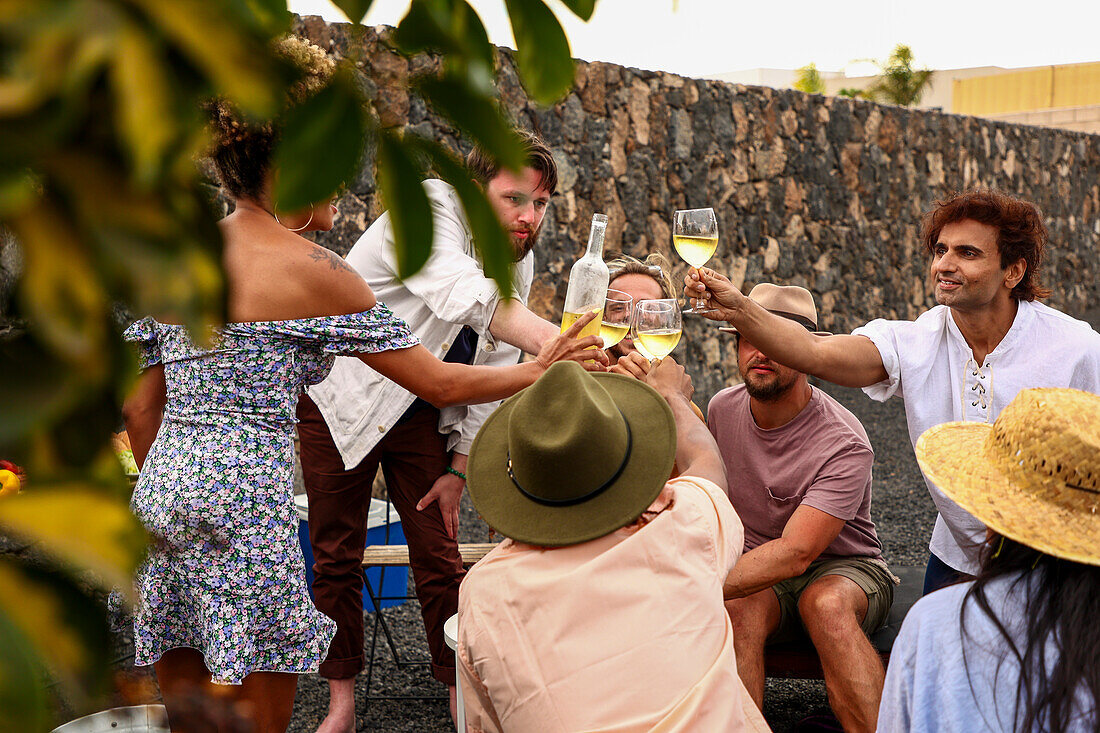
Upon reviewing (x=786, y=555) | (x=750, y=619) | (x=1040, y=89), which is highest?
(x=1040, y=89)

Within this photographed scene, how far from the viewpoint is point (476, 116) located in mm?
449

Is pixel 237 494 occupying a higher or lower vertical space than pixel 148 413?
lower

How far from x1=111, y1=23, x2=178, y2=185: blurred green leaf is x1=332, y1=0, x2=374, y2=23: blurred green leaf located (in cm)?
12

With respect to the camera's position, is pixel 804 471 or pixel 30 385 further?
pixel 804 471

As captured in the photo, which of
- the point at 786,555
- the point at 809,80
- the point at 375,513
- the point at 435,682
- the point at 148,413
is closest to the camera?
the point at 148,413

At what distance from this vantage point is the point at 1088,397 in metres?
1.58

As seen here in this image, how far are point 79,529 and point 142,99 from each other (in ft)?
0.53

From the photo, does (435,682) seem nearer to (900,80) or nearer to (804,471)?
(804,471)

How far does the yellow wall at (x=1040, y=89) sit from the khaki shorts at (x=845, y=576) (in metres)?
22.7

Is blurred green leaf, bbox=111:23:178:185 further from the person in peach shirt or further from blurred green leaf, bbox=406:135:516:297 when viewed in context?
the person in peach shirt

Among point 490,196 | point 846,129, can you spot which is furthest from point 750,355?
point 846,129

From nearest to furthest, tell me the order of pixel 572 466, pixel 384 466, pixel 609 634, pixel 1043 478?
pixel 1043 478
pixel 609 634
pixel 572 466
pixel 384 466

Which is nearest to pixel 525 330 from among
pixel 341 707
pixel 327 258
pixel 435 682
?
pixel 327 258

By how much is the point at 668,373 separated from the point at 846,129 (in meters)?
9.32
